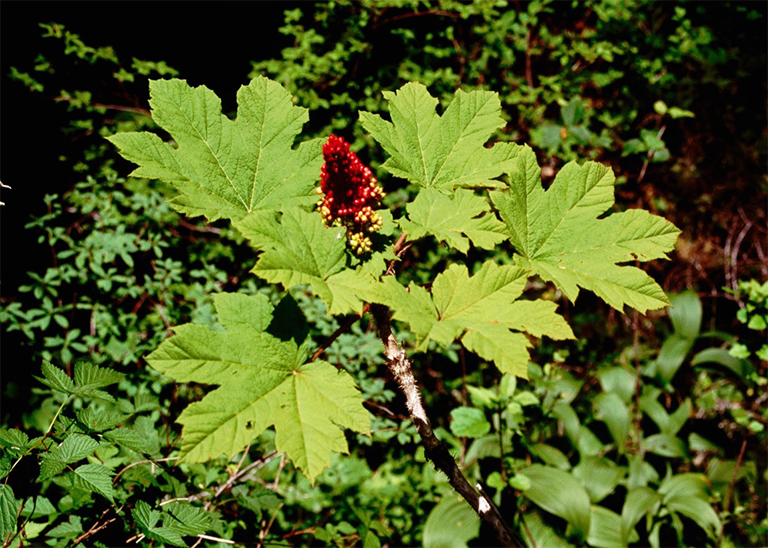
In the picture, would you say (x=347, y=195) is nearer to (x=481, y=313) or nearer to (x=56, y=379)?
(x=481, y=313)

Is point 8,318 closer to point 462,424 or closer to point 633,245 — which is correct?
point 462,424

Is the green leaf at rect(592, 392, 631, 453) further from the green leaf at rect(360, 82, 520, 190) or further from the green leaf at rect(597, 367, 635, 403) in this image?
the green leaf at rect(360, 82, 520, 190)

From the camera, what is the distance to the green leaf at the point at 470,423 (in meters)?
2.29

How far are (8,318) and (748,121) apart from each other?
210 inches

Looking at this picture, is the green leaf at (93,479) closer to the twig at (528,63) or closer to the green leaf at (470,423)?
the green leaf at (470,423)


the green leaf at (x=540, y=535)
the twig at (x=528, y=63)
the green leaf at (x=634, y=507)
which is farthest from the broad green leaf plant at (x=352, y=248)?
the twig at (x=528, y=63)

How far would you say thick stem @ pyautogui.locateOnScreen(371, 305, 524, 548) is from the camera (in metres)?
1.21

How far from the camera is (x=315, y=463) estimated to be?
3.31 ft

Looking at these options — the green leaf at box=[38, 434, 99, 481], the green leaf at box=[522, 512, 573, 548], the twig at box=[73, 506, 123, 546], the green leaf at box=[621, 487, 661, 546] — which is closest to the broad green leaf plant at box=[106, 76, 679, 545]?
the twig at box=[73, 506, 123, 546]

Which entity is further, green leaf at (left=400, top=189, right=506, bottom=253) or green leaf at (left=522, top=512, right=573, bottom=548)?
green leaf at (left=522, top=512, right=573, bottom=548)

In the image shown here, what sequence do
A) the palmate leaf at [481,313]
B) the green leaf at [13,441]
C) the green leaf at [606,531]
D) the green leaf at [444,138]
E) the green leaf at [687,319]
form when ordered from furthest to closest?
the green leaf at [687,319], the green leaf at [606,531], the green leaf at [444,138], the green leaf at [13,441], the palmate leaf at [481,313]

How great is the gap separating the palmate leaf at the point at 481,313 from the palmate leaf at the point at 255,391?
0.23 m

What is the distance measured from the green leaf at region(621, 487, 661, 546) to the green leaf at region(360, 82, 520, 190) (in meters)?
1.96

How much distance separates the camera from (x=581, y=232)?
1.38 m
